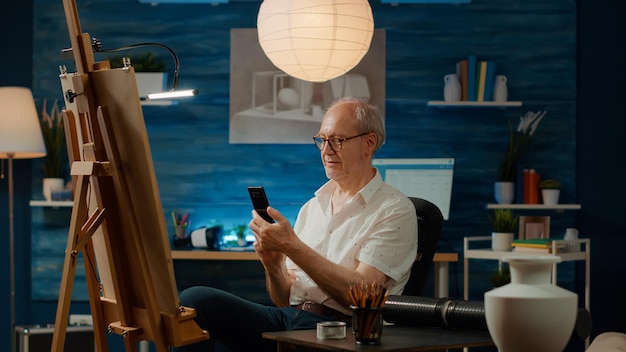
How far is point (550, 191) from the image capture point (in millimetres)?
4973

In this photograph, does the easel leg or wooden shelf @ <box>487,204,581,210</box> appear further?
wooden shelf @ <box>487,204,581,210</box>

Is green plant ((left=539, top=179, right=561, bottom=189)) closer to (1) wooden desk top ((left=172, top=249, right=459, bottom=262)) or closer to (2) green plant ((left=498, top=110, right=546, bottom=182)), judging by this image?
(2) green plant ((left=498, top=110, right=546, bottom=182))

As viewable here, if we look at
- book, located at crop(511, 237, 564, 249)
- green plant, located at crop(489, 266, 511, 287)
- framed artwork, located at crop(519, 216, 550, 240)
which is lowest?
green plant, located at crop(489, 266, 511, 287)

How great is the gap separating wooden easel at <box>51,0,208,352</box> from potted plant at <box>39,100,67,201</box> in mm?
2751

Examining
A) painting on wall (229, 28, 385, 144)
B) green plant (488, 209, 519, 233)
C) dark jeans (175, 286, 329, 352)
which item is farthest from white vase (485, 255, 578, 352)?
painting on wall (229, 28, 385, 144)

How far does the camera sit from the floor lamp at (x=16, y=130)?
4.68 metres

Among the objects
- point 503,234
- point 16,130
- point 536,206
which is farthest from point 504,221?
point 16,130

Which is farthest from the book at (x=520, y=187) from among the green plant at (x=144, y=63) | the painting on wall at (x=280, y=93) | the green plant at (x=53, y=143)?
the green plant at (x=53, y=143)

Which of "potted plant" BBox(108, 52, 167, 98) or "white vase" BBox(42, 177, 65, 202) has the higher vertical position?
"potted plant" BBox(108, 52, 167, 98)

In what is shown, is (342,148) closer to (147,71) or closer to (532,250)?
(532,250)

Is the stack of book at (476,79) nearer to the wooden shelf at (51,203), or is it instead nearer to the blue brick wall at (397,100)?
the blue brick wall at (397,100)

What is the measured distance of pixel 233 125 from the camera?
5.19 metres

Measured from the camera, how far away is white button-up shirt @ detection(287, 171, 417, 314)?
9.10 ft

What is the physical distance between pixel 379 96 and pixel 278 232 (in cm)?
262
